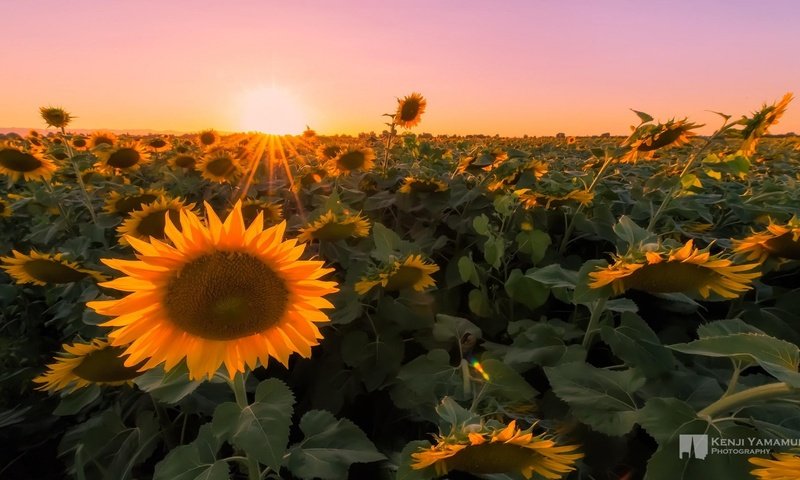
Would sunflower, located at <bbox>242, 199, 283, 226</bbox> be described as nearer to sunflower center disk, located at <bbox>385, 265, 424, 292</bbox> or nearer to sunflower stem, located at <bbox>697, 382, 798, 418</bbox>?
sunflower center disk, located at <bbox>385, 265, 424, 292</bbox>

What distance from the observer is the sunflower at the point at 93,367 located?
1577mm

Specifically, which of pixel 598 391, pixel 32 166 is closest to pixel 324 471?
pixel 598 391

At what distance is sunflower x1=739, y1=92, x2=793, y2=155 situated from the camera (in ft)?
8.21

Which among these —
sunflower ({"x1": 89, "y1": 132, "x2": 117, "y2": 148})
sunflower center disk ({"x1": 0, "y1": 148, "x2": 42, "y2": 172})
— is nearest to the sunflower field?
sunflower center disk ({"x1": 0, "y1": 148, "x2": 42, "y2": 172})

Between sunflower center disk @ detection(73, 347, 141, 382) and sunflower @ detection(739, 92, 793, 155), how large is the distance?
3277 mm

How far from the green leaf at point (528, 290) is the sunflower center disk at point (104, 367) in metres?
1.57

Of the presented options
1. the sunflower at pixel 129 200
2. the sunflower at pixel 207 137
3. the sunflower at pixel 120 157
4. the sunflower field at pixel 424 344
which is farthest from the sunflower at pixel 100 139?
the sunflower at pixel 129 200

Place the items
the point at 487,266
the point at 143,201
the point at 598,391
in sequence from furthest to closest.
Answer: the point at 143,201 < the point at 487,266 < the point at 598,391

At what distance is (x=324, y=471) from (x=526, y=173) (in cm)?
270

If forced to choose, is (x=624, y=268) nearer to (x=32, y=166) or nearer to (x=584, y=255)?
(x=584, y=255)

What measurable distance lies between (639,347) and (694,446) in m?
0.51

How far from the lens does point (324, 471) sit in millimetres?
1366

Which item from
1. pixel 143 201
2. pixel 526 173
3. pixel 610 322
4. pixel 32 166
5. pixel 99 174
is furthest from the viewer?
pixel 99 174

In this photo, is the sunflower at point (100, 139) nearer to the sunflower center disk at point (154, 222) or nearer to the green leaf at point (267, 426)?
the sunflower center disk at point (154, 222)
